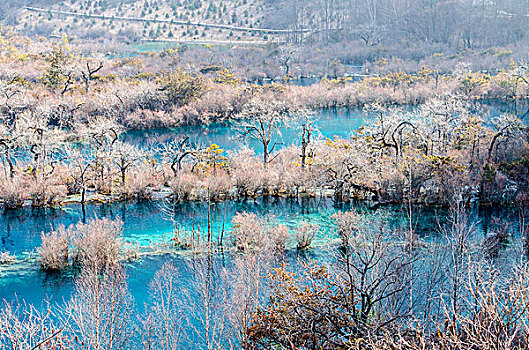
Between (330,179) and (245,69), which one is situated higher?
(245,69)

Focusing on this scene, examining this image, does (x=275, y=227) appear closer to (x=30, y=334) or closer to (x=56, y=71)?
(x=30, y=334)

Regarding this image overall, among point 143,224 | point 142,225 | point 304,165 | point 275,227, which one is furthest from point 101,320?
point 304,165

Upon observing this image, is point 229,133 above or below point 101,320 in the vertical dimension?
above

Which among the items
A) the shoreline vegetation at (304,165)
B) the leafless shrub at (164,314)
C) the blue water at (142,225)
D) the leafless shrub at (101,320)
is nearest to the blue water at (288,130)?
the shoreline vegetation at (304,165)

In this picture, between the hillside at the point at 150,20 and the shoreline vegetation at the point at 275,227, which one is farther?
the hillside at the point at 150,20

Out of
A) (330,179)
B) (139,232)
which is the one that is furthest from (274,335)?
(330,179)

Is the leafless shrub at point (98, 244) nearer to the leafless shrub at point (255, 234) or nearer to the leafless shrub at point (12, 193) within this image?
the leafless shrub at point (255, 234)

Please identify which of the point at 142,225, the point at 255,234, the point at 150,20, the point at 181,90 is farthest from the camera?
the point at 150,20

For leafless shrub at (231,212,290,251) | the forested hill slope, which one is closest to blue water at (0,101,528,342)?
leafless shrub at (231,212,290,251)

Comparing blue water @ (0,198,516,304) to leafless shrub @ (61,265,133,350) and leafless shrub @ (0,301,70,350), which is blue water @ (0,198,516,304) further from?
leafless shrub @ (61,265,133,350)

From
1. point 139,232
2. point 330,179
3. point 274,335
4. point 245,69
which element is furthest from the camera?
point 245,69

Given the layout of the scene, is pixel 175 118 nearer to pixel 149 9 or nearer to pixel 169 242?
pixel 169 242
